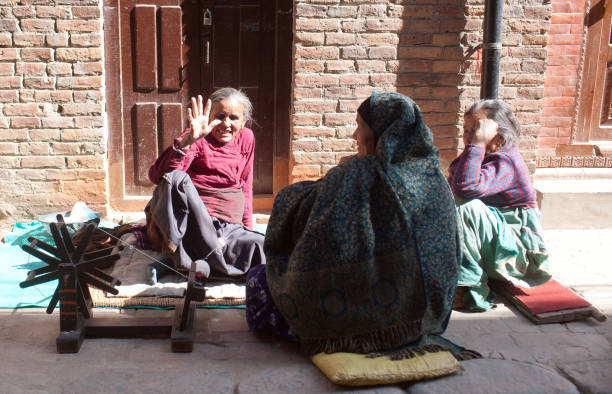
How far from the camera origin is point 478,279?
3711mm

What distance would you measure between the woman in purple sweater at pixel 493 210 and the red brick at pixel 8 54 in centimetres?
351

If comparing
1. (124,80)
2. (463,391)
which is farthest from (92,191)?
(463,391)

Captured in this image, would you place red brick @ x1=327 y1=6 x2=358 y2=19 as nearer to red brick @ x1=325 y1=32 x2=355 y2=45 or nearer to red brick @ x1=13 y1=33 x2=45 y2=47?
red brick @ x1=325 y1=32 x2=355 y2=45

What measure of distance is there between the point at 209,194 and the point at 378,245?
178 centimetres

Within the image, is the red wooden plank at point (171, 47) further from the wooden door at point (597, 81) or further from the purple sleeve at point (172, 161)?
the wooden door at point (597, 81)

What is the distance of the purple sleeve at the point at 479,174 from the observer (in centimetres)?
370

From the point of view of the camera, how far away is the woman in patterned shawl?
2.76m


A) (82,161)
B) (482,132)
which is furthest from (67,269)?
(482,132)

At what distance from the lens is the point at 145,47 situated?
5.10m

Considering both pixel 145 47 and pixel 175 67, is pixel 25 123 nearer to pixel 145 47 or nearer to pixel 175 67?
pixel 145 47

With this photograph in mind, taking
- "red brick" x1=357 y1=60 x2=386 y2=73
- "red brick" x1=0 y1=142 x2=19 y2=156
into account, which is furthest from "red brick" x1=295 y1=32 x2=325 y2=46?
"red brick" x1=0 y1=142 x2=19 y2=156

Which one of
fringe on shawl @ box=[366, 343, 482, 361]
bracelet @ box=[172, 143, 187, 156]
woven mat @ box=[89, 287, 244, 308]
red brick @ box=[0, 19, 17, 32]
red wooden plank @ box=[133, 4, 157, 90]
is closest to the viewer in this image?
fringe on shawl @ box=[366, 343, 482, 361]

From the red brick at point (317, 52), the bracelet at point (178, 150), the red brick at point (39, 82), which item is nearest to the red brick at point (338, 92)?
the red brick at point (317, 52)

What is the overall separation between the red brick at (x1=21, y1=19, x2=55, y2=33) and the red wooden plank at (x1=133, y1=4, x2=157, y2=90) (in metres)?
0.66
